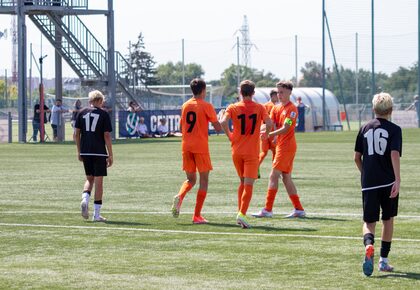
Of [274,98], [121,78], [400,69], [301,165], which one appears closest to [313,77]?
[400,69]

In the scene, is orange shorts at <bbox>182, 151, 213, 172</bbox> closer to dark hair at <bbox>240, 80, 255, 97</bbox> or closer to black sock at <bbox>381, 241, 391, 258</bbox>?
dark hair at <bbox>240, 80, 255, 97</bbox>

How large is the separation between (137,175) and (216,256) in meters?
12.8

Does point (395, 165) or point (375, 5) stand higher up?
point (375, 5)

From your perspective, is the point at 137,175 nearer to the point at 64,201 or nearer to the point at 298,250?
the point at 64,201

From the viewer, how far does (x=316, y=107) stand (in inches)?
2633

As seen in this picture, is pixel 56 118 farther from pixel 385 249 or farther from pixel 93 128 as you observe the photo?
pixel 385 249

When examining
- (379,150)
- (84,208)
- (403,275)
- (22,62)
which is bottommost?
(403,275)

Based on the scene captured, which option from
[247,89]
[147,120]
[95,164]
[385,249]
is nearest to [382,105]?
[385,249]

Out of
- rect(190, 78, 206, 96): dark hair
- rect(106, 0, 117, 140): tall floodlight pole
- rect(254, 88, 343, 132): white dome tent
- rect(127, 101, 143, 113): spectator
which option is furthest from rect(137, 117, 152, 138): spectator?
rect(190, 78, 206, 96): dark hair

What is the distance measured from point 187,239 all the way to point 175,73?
13083 cm

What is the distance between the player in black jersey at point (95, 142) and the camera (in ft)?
50.8

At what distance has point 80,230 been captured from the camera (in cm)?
1434

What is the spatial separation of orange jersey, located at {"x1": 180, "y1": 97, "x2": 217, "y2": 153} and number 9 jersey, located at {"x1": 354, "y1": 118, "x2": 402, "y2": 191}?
15.2 ft

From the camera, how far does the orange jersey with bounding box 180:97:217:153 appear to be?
15.1 m
